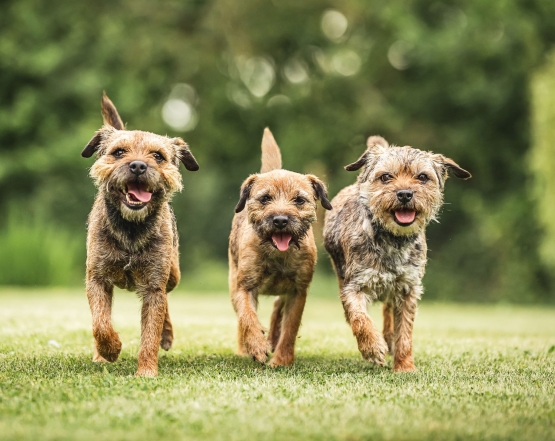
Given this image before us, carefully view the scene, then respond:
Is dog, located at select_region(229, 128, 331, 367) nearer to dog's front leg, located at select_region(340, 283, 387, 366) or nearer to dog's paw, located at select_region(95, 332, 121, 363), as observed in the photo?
dog's front leg, located at select_region(340, 283, 387, 366)

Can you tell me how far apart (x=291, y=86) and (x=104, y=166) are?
23462 millimetres

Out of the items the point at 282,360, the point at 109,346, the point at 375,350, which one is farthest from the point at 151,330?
the point at 375,350

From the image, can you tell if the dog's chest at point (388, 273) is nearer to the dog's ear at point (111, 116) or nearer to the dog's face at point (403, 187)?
the dog's face at point (403, 187)

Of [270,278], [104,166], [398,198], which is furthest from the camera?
[270,278]

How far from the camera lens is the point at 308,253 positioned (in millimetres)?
6434

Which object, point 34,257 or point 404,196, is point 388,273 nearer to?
point 404,196

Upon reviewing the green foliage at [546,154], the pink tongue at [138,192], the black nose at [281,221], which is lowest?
the black nose at [281,221]

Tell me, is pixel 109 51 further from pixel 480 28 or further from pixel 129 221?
pixel 129 221

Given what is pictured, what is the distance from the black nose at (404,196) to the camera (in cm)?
591

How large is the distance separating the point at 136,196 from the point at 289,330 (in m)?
1.73

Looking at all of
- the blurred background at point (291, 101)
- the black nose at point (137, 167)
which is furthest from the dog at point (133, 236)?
the blurred background at point (291, 101)

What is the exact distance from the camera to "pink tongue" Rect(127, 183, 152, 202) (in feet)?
17.9

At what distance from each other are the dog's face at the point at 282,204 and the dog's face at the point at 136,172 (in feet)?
2.60

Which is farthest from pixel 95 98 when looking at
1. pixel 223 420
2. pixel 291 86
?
pixel 223 420
